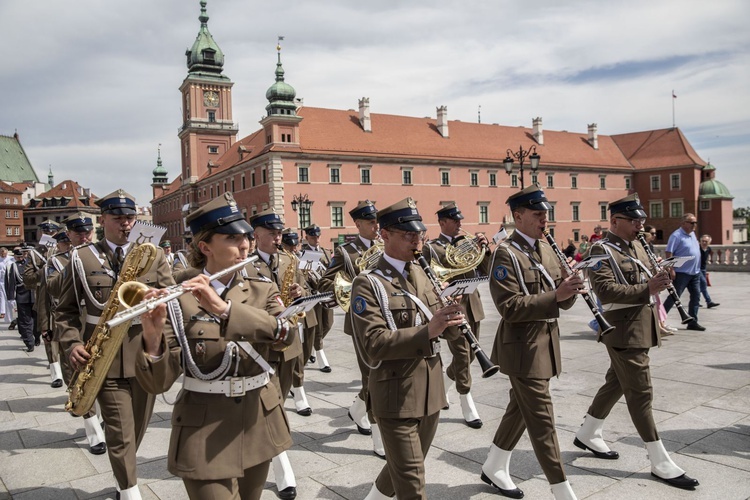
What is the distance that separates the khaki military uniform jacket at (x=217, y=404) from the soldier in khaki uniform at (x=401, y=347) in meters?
0.67

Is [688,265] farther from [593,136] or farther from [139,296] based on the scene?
[593,136]

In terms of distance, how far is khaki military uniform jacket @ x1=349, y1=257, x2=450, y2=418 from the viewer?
11.5 ft

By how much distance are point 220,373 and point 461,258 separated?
4469 millimetres

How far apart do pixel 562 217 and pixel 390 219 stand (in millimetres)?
68585

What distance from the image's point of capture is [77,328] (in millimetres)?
5223

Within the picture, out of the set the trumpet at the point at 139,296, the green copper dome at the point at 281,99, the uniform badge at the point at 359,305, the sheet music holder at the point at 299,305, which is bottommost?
the uniform badge at the point at 359,305

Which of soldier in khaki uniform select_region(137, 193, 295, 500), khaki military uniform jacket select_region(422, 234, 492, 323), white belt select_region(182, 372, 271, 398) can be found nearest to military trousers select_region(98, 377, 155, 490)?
soldier in khaki uniform select_region(137, 193, 295, 500)

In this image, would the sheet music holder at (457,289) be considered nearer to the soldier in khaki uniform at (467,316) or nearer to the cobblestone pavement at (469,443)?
the cobblestone pavement at (469,443)

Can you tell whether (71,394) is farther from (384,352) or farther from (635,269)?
(635,269)

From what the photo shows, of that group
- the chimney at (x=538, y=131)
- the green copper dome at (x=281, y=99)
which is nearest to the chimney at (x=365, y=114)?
the green copper dome at (x=281, y=99)

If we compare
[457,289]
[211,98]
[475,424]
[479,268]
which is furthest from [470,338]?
[211,98]

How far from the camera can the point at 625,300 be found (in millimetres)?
5109

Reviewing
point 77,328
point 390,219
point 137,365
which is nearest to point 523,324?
point 390,219

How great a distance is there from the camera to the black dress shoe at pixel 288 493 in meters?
4.82
